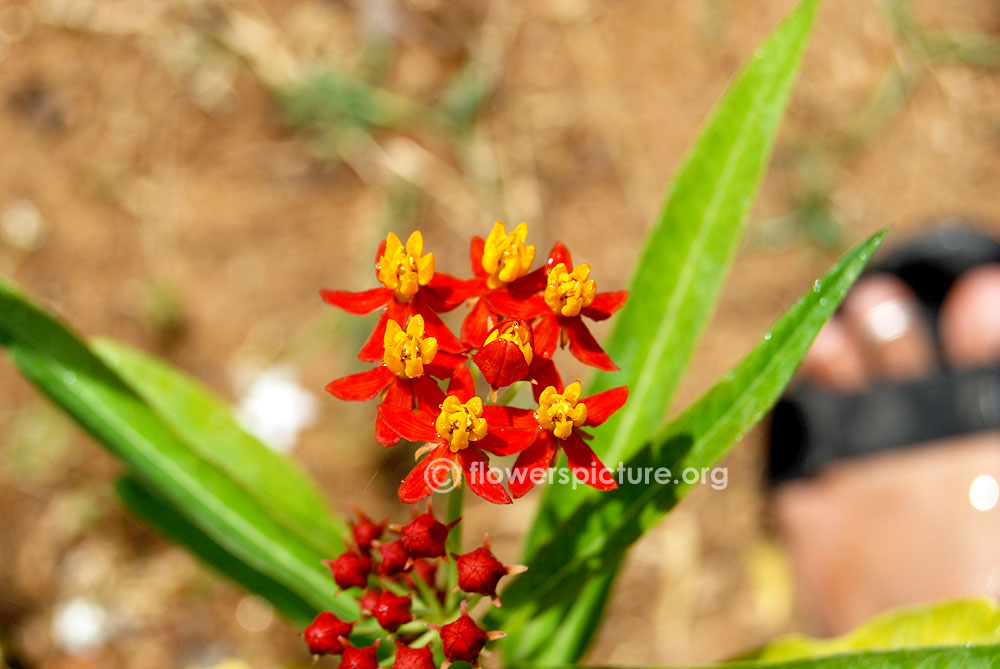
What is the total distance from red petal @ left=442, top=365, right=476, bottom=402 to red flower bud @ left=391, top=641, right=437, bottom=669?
28 centimetres

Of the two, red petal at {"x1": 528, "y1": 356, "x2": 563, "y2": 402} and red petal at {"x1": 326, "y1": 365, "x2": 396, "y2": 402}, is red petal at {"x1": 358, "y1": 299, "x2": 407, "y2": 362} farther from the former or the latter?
red petal at {"x1": 528, "y1": 356, "x2": 563, "y2": 402}

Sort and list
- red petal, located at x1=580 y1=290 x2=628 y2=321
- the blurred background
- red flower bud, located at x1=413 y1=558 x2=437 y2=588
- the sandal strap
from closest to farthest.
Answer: red petal, located at x1=580 y1=290 x2=628 y2=321
red flower bud, located at x1=413 y1=558 x2=437 y2=588
the blurred background
the sandal strap

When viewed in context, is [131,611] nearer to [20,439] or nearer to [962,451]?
[20,439]

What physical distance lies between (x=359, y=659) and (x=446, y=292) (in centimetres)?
42

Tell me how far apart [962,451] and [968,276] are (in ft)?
1.59

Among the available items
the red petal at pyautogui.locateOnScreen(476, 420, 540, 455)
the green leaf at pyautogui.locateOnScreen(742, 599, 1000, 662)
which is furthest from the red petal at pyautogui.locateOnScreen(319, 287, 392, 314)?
the green leaf at pyautogui.locateOnScreen(742, 599, 1000, 662)

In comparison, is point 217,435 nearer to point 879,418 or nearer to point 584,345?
point 584,345

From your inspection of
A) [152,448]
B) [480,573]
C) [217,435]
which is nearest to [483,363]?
[480,573]

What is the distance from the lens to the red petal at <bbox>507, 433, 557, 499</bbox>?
935mm

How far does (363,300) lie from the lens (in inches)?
41.9

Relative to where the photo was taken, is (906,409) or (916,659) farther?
(906,409)

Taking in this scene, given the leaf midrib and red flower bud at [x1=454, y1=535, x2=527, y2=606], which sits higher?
the leaf midrib

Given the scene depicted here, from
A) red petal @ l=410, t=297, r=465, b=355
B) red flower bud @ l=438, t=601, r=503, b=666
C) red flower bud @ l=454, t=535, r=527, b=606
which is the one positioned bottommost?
red flower bud @ l=438, t=601, r=503, b=666

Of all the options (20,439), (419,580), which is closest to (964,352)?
(419,580)
